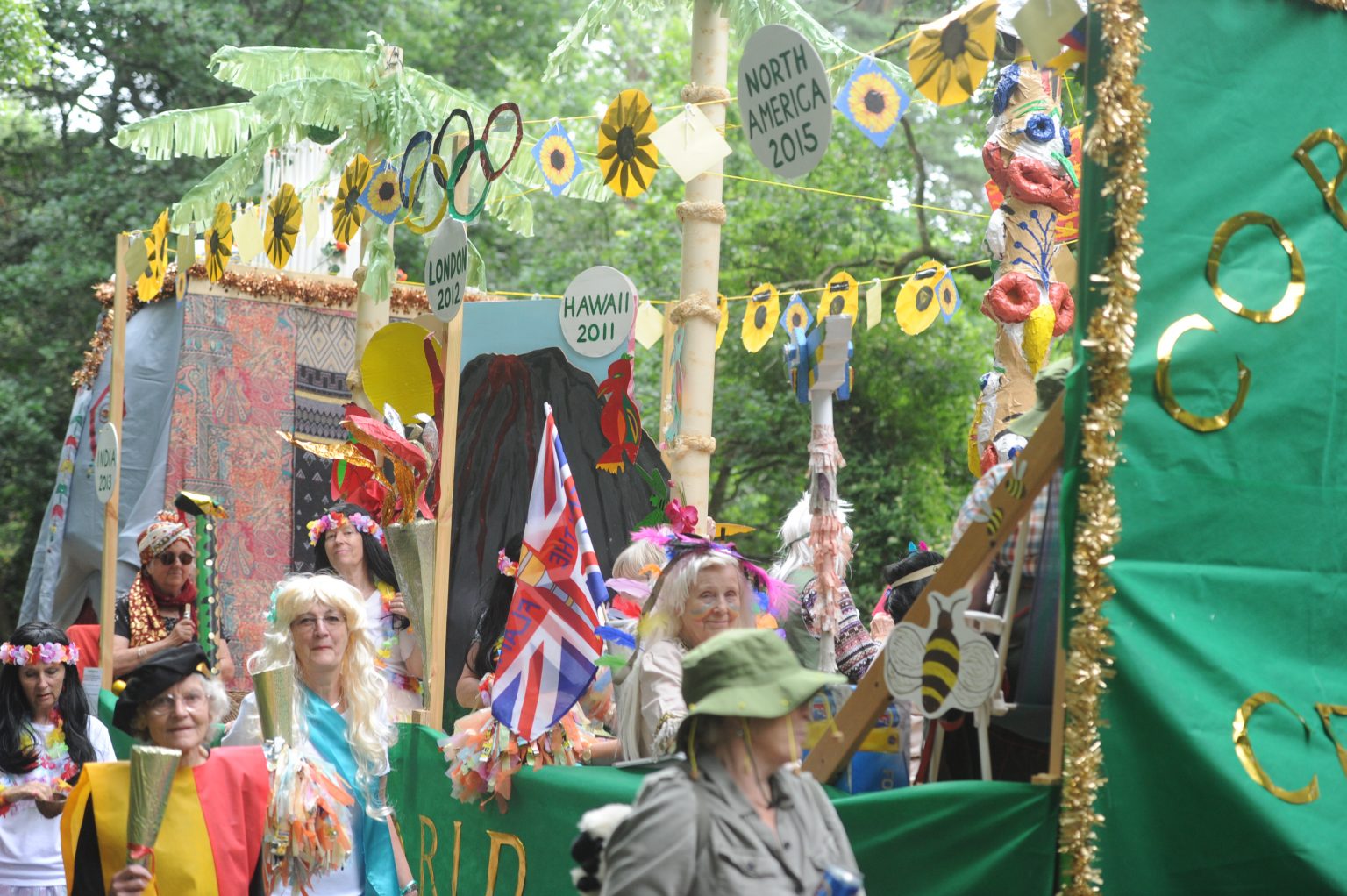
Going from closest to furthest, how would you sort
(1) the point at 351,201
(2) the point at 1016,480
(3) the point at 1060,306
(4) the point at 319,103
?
(2) the point at 1016,480, (3) the point at 1060,306, (1) the point at 351,201, (4) the point at 319,103

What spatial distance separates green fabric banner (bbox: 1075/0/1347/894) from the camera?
3986 mm

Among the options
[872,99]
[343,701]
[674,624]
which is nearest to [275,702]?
[343,701]

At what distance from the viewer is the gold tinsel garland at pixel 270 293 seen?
1252 cm

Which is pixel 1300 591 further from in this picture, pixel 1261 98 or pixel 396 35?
pixel 396 35

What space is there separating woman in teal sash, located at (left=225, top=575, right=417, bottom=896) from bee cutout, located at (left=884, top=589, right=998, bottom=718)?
199 cm

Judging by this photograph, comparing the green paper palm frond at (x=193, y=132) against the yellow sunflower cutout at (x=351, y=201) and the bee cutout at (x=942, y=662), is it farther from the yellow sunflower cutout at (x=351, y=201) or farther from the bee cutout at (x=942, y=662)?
the bee cutout at (x=942, y=662)

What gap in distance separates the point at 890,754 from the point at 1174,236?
177cm

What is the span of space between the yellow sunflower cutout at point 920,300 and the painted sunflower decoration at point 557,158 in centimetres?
226

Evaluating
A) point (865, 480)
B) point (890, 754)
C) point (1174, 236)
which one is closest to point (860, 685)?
point (890, 754)

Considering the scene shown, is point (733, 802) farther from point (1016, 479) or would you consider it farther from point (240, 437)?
point (240, 437)

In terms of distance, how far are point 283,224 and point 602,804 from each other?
494 centimetres

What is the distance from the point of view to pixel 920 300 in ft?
33.2

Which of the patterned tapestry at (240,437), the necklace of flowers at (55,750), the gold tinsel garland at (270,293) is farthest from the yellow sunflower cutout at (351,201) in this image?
the patterned tapestry at (240,437)

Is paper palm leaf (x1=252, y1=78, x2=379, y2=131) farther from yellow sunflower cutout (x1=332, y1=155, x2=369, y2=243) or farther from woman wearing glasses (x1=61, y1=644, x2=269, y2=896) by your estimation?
woman wearing glasses (x1=61, y1=644, x2=269, y2=896)
